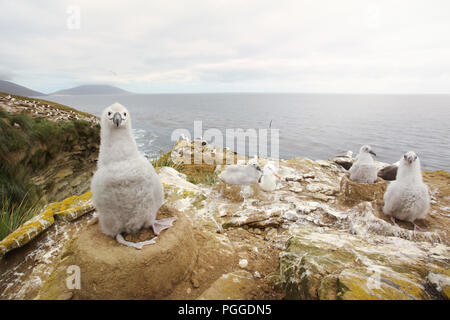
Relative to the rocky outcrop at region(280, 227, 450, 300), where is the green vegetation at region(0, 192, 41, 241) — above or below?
below

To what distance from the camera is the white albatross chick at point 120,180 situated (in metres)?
2.47

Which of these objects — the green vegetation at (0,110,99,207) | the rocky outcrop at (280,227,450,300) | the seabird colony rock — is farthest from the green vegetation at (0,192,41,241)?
the rocky outcrop at (280,227,450,300)

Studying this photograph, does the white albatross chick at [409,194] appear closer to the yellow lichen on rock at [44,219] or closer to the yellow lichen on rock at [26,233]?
the yellow lichen on rock at [44,219]

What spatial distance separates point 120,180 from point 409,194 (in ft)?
17.0

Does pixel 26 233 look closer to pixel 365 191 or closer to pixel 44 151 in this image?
pixel 44 151

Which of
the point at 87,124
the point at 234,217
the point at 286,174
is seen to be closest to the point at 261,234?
the point at 234,217

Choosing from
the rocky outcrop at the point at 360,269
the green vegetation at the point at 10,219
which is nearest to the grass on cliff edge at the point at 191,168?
the green vegetation at the point at 10,219

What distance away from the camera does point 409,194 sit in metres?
4.25

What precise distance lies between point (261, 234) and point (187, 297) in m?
2.01

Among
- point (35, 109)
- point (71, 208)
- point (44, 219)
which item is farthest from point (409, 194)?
point (35, 109)

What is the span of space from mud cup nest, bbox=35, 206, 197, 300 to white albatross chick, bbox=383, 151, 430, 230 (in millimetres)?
4345

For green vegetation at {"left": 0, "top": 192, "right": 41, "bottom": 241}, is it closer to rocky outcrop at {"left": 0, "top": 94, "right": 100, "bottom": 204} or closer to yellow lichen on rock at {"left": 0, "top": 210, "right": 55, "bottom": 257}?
rocky outcrop at {"left": 0, "top": 94, "right": 100, "bottom": 204}

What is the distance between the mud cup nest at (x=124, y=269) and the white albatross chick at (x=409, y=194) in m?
4.35

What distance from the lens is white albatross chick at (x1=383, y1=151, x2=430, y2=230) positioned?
4.27 meters
